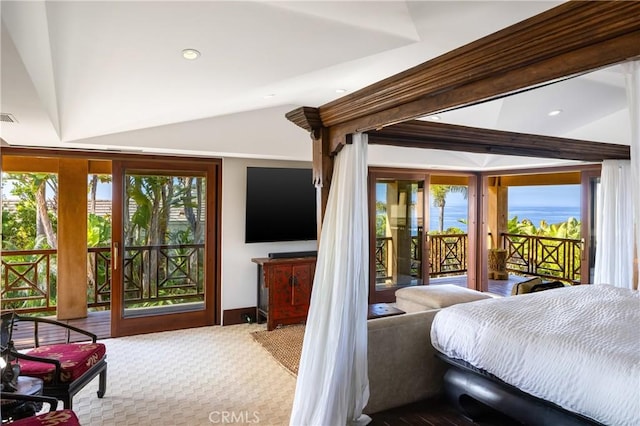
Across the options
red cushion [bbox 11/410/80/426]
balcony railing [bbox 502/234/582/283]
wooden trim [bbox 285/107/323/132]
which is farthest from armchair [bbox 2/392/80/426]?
balcony railing [bbox 502/234/582/283]

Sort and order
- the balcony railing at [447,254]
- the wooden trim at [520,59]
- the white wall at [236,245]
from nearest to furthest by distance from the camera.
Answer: the wooden trim at [520,59] → the white wall at [236,245] → the balcony railing at [447,254]

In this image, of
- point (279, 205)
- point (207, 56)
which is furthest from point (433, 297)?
point (207, 56)

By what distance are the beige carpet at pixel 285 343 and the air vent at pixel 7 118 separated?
3030mm

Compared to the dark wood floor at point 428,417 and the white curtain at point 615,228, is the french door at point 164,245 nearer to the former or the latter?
the dark wood floor at point 428,417

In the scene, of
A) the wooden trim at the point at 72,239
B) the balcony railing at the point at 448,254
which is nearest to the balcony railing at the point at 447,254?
the balcony railing at the point at 448,254

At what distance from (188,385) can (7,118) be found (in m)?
2.50

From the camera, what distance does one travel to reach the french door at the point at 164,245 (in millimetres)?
4766

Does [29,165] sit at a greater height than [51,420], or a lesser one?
greater

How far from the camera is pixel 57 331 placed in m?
4.91

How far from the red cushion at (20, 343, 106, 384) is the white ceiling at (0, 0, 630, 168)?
5.64ft

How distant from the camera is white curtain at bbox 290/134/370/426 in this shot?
2393 millimetres

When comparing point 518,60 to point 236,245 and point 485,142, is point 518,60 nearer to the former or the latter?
point 485,142

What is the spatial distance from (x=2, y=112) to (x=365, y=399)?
3.03 m

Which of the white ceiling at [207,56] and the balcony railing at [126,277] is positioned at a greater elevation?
the white ceiling at [207,56]
